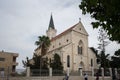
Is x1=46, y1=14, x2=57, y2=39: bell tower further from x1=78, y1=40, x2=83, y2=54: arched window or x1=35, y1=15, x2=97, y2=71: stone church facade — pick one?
x1=78, y1=40, x2=83, y2=54: arched window

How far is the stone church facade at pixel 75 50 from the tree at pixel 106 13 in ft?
133

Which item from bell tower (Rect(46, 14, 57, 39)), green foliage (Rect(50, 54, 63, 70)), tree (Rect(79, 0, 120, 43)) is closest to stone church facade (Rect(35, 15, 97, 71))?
green foliage (Rect(50, 54, 63, 70))

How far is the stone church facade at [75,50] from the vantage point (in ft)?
158

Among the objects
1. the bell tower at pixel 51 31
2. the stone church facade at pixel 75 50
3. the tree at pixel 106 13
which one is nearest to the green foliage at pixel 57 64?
the stone church facade at pixel 75 50

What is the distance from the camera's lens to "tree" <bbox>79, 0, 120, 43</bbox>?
6.07m

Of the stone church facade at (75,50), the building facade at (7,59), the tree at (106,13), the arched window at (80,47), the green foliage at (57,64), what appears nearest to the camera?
the tree at (106,13)

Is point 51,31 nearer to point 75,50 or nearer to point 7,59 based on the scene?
point 75,50

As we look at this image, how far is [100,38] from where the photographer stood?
139 ft

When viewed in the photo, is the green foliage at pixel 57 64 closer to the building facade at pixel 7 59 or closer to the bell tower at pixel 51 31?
the building facade at pixel 7 59

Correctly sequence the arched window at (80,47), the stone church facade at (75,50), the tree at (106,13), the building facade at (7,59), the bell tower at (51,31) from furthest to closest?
the bell tower at (51,31) < the arched window at (80,47) < the stone church facade at (75,50) < the building facade at (7,59) < the tree at (106,13)

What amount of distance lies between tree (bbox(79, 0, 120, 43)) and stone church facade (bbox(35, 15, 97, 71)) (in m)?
40.5

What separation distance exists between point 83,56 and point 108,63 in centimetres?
646

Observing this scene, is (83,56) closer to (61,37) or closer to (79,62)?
(79,62)

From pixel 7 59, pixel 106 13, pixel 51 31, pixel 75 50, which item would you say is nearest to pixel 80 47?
pixel 75 50
